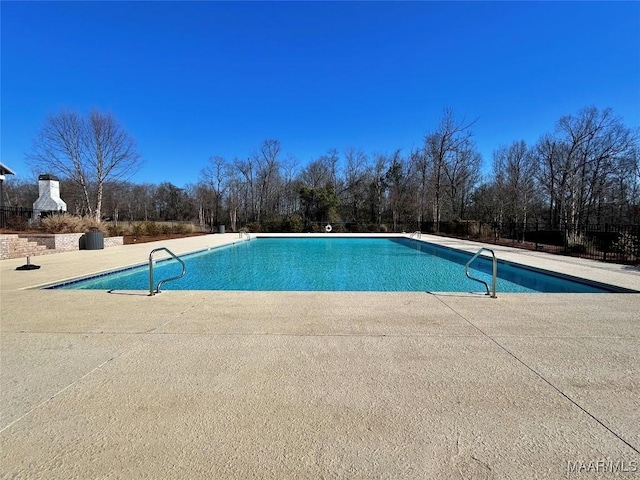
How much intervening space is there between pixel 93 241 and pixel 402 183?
25.0 metres

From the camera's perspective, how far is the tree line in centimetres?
2125

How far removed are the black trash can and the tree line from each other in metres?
9.20

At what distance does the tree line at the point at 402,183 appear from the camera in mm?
21250

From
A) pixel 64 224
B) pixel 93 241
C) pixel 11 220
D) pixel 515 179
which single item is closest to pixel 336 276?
pixel 93 241

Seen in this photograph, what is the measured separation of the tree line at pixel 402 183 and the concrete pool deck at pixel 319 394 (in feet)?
65.4

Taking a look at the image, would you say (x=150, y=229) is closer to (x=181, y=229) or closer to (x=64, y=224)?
(x=181, y=229)

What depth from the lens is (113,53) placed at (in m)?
13.2

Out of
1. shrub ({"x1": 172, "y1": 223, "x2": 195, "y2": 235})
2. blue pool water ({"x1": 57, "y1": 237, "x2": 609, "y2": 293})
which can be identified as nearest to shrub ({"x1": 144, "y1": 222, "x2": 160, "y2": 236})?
shrub ({"x1": 172, "y1": 223, "x2": 195, "y2": 235})

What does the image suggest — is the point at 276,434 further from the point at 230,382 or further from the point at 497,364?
the point at 497,364

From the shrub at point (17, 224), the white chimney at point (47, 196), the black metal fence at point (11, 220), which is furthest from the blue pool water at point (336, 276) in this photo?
the white chimney at point (47, 196)

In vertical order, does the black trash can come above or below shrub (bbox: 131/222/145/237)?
below

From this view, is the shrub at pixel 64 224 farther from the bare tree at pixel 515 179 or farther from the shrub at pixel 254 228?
the bare tree at pixel 515 179

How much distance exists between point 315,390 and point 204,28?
44.5 ft

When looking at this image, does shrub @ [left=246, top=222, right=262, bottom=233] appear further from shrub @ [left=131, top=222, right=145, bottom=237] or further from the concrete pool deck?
the concrete pool deck
